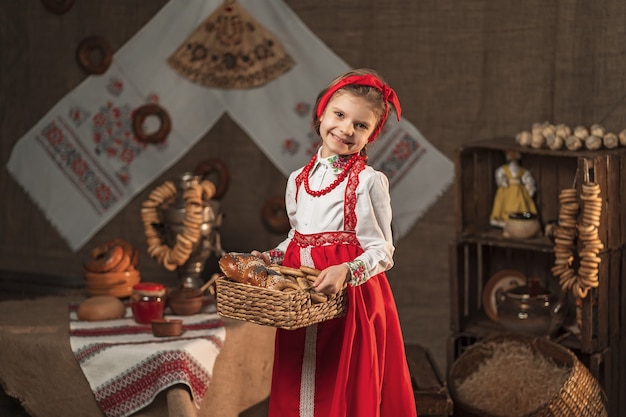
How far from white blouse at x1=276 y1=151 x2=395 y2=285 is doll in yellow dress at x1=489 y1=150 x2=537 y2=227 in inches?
60.8

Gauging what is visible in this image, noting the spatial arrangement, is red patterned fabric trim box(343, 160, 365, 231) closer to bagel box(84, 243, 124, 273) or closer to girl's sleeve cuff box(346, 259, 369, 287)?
girl's sleeve cuff box(346, 259, 369, 287)

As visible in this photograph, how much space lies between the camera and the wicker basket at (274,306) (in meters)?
2.50

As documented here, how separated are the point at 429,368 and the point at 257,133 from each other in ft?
4.61

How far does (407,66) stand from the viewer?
178 inches

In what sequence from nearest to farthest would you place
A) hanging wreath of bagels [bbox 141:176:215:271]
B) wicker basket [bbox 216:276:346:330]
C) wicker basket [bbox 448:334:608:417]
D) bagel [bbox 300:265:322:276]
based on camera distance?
wicker basket [bbox 216:276:346:330] < bagel [bbox 300:265:322:276] < wicker basket [bbox 448:334:608:417] < hanging wreath of bagels [bbox 141:176:215:271]

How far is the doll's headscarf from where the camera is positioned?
270 cm

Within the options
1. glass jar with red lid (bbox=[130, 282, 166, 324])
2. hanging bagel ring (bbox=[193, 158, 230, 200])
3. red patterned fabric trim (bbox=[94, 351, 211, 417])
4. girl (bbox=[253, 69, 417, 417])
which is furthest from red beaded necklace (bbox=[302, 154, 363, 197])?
hanging bagel ring (bbox=[193, 158, 230, 200])

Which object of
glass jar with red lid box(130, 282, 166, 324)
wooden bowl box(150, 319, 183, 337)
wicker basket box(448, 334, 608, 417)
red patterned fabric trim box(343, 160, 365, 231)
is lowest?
wicker basket box(448, 334, 608, 417)

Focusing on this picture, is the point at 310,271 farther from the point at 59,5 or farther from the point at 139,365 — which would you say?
the point at 59,5

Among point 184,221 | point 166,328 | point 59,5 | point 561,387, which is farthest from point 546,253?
point 59,5

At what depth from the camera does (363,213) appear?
2.70m

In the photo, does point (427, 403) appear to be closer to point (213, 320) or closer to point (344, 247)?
point (213, 320)

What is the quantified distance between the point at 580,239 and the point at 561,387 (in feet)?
1.87

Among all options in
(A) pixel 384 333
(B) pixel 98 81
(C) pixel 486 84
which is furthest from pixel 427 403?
(B) pixel 98 81
